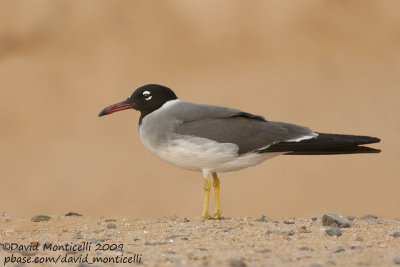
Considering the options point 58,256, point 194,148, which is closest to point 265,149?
point 194,148

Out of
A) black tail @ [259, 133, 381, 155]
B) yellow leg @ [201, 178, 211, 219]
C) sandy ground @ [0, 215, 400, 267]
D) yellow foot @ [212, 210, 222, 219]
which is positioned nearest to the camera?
sandy ground @ [0, 215, 400, 267]

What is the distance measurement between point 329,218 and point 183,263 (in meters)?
2.98

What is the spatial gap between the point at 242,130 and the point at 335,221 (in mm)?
1795

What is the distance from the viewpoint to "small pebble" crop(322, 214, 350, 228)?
7779 mm

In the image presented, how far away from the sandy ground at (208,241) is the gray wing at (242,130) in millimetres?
1145

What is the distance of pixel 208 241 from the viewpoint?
694 cm

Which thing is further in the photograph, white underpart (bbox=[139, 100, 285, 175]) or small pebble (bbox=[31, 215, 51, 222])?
small pebble (bbox=[31, 215, 51, 222])

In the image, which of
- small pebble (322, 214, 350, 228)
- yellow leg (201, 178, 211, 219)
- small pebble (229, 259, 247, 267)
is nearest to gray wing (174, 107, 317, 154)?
yellow leg (201, 178, 211, 219)

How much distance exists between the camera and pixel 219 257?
6.00m

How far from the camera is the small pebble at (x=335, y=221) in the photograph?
778 centimetres

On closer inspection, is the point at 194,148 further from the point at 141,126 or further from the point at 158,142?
the point at 141,126

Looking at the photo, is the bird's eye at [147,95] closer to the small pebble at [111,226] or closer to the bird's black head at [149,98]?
the bird's black head at [149,98]

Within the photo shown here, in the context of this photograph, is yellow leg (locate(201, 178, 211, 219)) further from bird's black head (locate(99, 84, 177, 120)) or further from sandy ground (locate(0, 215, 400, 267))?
bird's black head (locate(99, 84, 177, 120))

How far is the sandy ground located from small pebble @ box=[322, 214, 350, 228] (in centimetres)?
11
